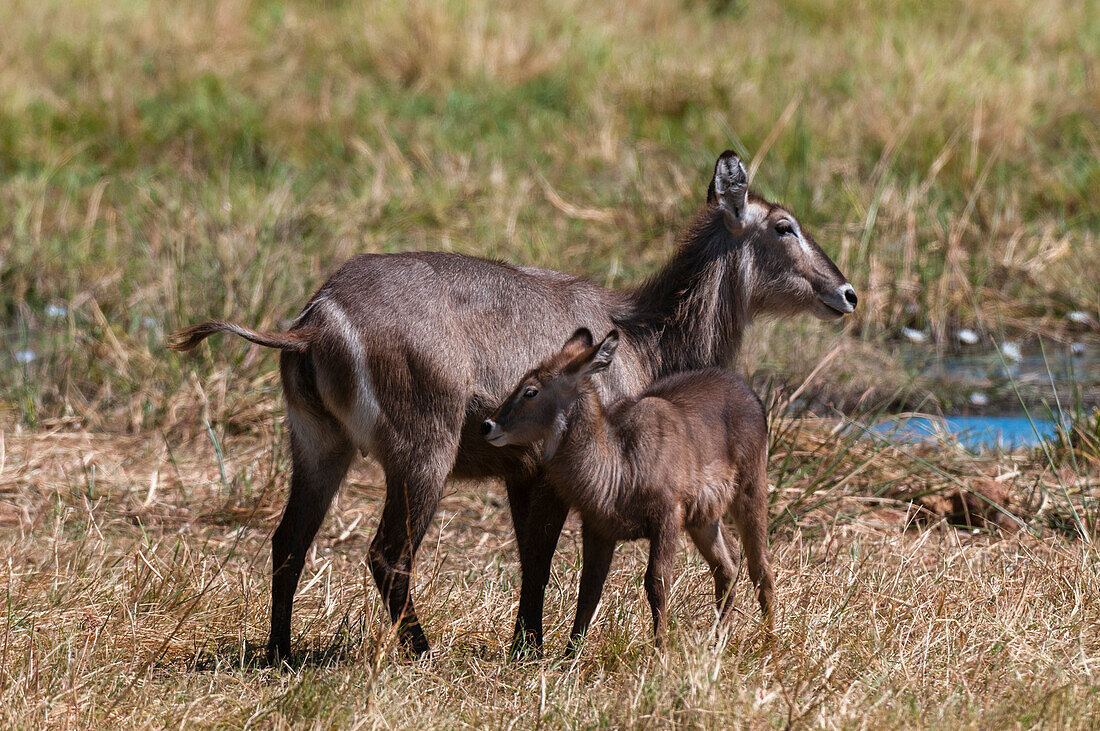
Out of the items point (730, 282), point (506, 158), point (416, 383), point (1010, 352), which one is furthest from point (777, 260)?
point (506, 158)

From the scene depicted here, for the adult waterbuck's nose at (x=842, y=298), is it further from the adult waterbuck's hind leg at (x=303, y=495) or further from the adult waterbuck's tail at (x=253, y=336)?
the adult waterbuck's tail at (x=253, y=336)

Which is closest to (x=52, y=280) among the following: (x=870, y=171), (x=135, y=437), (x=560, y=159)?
(x=135, y=437)

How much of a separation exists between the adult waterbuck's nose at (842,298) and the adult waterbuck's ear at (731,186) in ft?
1.38

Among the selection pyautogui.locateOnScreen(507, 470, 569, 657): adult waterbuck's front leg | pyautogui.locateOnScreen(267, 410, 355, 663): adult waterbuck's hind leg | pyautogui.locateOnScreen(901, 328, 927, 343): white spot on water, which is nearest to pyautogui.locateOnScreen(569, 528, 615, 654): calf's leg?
pyautogui.locateOnScreen(507, 470, 569, 657): adult waterbuck's front leg

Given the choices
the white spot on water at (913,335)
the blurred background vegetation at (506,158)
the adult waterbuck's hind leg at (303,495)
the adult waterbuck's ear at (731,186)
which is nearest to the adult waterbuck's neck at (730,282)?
the adult waterbuck's ear at (731,186)

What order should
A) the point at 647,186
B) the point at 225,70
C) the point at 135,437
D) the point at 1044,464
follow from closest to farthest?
the point at 1044,464
the point at 135,437
the point at 647,186
the point at 225,70

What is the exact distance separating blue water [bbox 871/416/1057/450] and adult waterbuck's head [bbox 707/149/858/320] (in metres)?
1.02

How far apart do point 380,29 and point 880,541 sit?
809 centimetres

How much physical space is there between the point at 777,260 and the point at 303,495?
1885mm

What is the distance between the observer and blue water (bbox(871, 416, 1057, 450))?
605 centimetres

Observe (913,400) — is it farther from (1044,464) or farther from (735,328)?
(735,328)

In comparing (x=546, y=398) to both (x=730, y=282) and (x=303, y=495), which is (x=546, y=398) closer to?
(x=303, y=495)

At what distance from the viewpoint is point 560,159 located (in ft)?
32.3

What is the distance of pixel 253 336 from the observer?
3959 mm
